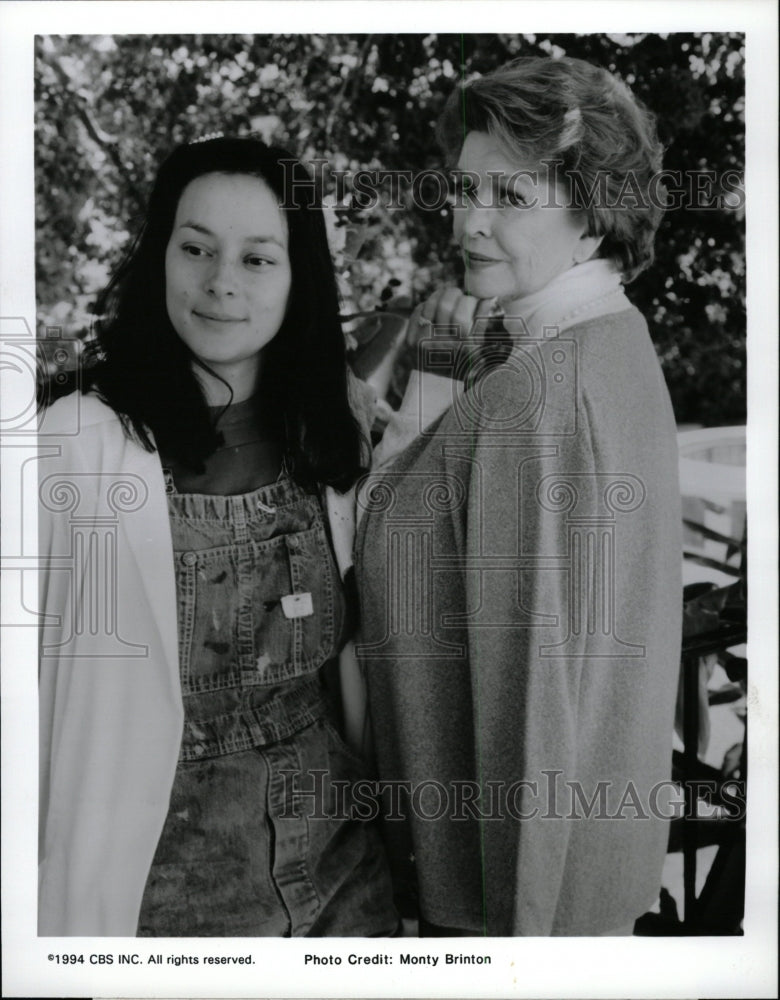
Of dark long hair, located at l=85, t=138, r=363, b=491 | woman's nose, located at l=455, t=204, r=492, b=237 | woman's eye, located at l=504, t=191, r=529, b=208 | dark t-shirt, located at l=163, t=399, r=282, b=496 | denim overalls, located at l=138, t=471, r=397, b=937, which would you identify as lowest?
denim overalls, located at l=138, t=471, r=397, b=937

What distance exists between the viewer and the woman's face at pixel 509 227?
1783 millimetres

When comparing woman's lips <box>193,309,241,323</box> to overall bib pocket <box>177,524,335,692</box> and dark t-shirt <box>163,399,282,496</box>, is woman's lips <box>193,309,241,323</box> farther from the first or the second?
overall bib pocket <box>177,524,335,692</box>

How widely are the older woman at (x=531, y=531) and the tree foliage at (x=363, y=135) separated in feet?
0.16

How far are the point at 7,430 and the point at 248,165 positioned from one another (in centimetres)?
61

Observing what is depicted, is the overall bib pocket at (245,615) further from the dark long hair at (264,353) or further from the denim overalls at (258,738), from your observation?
the dark long hair at (264,353)

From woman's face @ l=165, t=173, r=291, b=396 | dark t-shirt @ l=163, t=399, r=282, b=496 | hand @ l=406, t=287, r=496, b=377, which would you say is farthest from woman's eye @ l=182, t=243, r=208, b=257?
hand @ l=406, t=287, r=496, b=377

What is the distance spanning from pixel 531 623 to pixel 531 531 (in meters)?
0.15

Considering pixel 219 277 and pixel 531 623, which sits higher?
pixel 219 277

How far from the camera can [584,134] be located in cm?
178

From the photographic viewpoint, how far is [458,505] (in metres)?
1.80

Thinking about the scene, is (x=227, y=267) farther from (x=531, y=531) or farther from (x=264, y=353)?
(x=531, y=531)

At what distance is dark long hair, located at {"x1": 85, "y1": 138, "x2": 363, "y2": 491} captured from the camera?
1.78m

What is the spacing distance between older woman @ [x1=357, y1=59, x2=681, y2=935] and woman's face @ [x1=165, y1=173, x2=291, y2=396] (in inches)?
10.2

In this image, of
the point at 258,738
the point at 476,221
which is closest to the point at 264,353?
the point at 476,221
